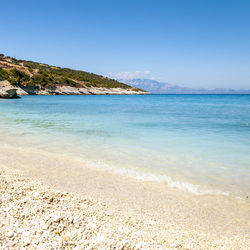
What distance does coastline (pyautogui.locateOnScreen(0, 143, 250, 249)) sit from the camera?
2.57 meters

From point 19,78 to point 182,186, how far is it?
6971cm

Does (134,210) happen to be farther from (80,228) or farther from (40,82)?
(40,82)

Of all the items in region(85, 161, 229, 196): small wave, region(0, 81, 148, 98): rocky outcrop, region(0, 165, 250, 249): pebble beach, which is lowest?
region(85, 161, 229, 196): small wave

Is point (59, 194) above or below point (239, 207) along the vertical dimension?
above

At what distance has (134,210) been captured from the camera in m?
3.66

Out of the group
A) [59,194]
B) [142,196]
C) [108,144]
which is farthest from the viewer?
[108,144]

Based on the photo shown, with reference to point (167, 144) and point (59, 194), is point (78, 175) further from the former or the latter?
point (167, 144)

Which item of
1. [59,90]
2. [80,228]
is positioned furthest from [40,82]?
[80,228]

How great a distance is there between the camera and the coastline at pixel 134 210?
2566 millimetres

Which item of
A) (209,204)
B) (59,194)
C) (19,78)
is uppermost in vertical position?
(19,78)

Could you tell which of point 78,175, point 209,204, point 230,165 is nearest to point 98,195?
point 78,175

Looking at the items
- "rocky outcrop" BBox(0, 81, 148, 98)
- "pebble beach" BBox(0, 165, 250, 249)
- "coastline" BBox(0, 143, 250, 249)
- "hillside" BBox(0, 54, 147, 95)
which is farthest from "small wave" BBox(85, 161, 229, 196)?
"hillside" BBox(0, 54, 147, 95)

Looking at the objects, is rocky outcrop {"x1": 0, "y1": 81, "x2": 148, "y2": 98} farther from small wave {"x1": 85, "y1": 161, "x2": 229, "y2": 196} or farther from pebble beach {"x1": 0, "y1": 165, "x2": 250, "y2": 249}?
pebble beach {"x1": 0, "y1": 165, "x2": 250, "y2": 249}

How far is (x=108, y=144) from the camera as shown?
28.0ft
